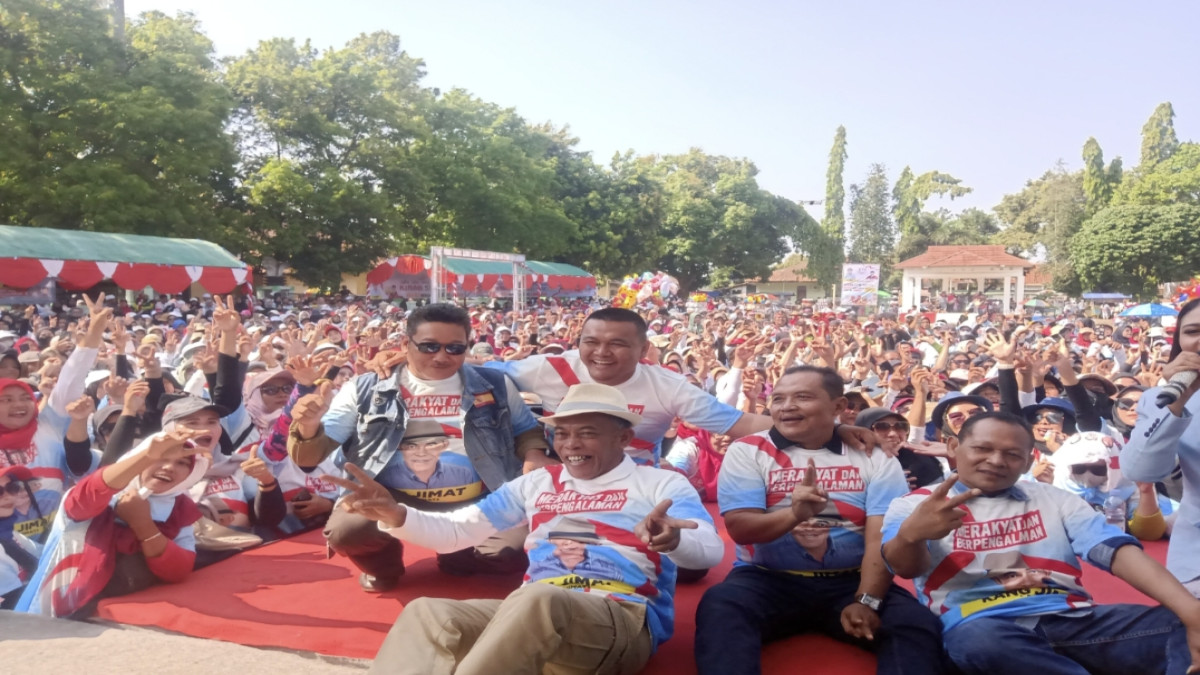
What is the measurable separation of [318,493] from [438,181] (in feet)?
93.0

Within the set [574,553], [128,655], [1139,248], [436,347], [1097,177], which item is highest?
[1097,177]

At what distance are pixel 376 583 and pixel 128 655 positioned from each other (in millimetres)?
1024

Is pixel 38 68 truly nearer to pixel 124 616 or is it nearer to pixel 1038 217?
pixel 124 616

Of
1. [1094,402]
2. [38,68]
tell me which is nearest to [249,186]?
[38,68]

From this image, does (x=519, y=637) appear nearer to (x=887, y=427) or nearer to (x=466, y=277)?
(x=887, y=427)

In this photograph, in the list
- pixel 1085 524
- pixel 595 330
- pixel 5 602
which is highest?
pixel 595 330

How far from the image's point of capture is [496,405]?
12.7ft

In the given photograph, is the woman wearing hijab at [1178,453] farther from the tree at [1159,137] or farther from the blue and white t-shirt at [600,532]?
the tree at [1159,137]

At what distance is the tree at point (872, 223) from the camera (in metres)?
56.0

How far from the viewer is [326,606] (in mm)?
3725

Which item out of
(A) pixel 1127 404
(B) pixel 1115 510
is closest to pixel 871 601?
(B) pixel 1115 510

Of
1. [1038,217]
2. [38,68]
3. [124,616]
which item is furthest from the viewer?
[1038,217]

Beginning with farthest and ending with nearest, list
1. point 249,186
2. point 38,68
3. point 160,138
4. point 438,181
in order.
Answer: point 438,181 → point 249,186 → point 160,138 → point 38,68

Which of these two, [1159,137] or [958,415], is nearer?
[958,415]
